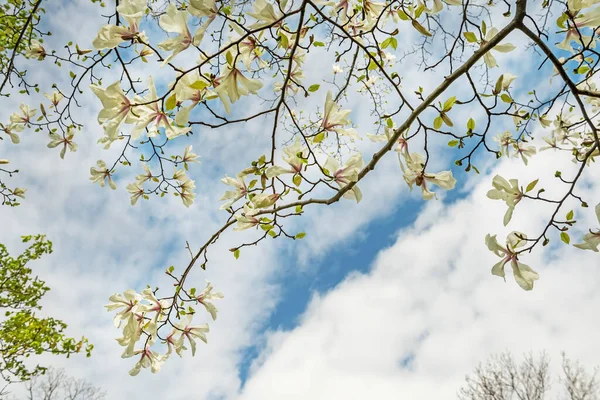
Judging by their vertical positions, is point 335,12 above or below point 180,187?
above

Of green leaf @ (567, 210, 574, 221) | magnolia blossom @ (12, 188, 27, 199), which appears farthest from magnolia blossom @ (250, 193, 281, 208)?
magnolia blossom @ (12, 188, 27, 199)

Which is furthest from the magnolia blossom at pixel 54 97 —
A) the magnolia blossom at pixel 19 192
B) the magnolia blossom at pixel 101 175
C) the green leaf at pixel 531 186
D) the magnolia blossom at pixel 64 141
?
the green leaf at pixel 531 186

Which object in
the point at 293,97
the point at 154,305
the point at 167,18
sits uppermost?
the point at 293,97

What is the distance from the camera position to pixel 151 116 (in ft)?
3.36

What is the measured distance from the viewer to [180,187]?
2.09 metres

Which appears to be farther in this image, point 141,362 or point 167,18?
point 141,362

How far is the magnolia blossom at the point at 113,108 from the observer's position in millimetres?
930

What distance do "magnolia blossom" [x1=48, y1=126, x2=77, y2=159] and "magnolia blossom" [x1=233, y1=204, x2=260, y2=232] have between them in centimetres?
152

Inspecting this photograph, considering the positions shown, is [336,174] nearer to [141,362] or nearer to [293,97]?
[141,362]

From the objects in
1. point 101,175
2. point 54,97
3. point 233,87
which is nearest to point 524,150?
point 233,87

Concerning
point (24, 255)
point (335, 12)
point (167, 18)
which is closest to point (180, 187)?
point (335, 12)

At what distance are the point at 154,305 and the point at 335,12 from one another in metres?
1.35

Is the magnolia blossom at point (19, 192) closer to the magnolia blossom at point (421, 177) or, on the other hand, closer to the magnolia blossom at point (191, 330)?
the magnolia blossom at point (191, 330)

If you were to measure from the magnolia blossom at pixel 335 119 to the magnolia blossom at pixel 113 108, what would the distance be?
1.64 feet
